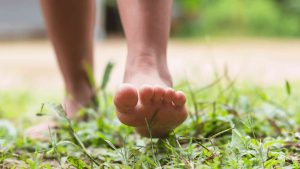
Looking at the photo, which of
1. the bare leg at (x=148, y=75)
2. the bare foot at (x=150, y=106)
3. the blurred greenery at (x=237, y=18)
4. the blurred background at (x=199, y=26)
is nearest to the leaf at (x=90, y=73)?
the bare leg at (x=148, y=75)

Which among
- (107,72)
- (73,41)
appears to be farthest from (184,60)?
(107,72)

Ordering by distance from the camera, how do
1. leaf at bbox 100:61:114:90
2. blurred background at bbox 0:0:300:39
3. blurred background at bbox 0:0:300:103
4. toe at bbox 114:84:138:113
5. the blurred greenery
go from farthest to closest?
1. the blurred greenery
2. blurred background at bbox 0:0:300:39
3. blurred background at bbox 0:0:300:103
4. leaf at bbox 100:61:114:90
5. toe at bbox 114:84:138:113

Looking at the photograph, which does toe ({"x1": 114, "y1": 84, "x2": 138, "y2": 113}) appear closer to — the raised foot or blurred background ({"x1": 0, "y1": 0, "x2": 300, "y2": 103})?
the raised foot

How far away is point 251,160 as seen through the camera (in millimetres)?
1110

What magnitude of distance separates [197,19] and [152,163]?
8703mm

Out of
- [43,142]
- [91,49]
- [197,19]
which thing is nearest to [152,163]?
[43,142]

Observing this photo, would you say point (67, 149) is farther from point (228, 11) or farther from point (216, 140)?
point (228, 11)

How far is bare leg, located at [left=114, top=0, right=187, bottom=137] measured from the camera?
1.15 m

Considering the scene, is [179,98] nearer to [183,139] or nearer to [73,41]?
[183,139]

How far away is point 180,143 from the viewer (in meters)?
1.39

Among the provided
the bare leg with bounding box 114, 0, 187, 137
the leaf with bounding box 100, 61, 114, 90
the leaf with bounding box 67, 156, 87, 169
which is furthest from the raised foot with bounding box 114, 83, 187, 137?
the leaf with bounding box 100, 61, 114, 90

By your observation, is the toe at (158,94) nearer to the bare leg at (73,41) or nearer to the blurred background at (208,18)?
the bare leg at (73,41)

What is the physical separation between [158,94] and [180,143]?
267 millimetres

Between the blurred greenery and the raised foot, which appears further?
the blurred greenery
